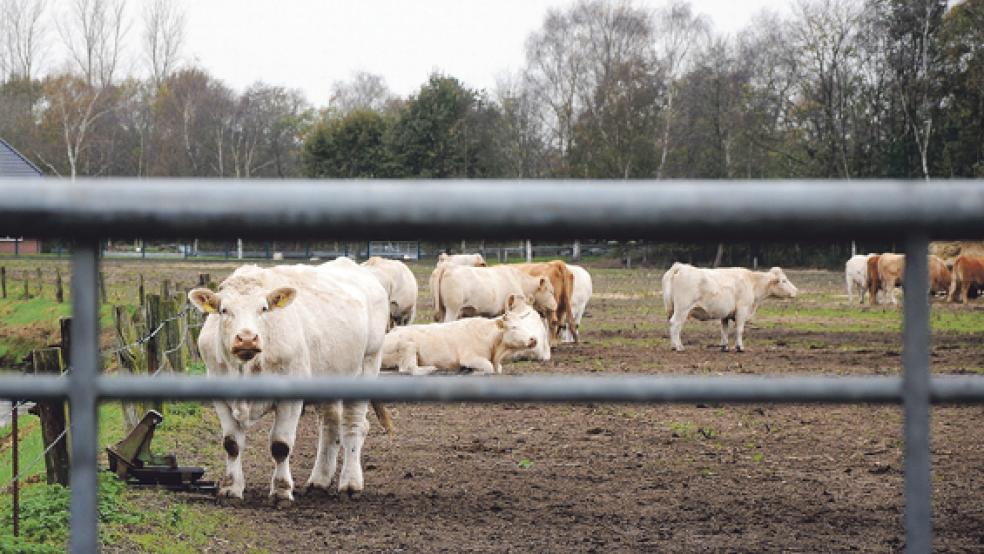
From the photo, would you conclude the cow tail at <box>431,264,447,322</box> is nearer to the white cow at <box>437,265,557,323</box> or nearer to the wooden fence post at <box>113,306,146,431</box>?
the white cow at <box>437,265,557,323</box>

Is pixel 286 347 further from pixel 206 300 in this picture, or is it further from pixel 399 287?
pixel 399 287

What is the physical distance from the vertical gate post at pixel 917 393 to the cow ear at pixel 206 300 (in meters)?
6.58

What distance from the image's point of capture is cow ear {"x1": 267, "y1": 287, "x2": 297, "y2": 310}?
25.3ft

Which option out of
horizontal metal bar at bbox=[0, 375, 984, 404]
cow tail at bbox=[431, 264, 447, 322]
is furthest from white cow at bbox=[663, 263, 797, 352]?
horizontal metal bar at bbox=[0, 375, 984, 404]

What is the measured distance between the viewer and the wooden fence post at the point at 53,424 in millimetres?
7285

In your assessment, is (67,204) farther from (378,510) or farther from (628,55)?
(628,55)

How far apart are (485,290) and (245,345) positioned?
40.6 ft

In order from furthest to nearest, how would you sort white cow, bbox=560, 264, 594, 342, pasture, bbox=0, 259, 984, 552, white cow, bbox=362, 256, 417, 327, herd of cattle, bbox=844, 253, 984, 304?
herd of cattle, bbox=844, 253, 984, 304, white cow, bbox=560, 264, 594, 342, white cow, bbox=362, 256, 417, 327, pasture, bbox=0, 259, 984, 552

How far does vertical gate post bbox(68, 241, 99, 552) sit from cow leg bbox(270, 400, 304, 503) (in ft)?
21.2

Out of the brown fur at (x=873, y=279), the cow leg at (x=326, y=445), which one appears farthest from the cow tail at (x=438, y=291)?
the brown fur at (x=873, y=279)

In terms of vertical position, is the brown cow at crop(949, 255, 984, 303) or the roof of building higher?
the roof of building

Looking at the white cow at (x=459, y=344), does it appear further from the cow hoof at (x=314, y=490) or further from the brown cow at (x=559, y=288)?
the cow hoof at (x=314, y=490)

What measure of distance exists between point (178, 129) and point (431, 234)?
231ft

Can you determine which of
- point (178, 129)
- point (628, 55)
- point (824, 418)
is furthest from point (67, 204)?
point (178, 129)
